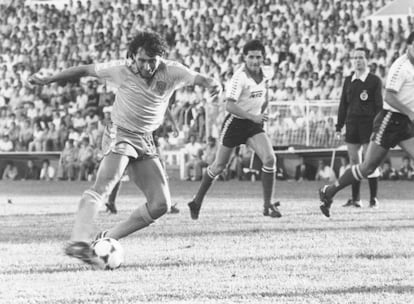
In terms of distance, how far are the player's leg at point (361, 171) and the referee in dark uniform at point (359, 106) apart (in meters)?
Answer: 2.02

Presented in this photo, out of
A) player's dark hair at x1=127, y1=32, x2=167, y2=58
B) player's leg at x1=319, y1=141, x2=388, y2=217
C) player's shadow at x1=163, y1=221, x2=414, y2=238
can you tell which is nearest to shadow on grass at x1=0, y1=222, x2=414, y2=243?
player's shadow at x1=163, y1=221, x2=414, y2=238

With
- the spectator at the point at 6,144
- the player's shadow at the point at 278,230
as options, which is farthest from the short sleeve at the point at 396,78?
the spectator at the point at 6,144

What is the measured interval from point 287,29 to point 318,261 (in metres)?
21.3

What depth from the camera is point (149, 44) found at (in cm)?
884

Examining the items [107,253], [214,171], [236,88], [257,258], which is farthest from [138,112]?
[214,171]

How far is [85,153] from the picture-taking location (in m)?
28.9

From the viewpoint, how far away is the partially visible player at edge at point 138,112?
901cm

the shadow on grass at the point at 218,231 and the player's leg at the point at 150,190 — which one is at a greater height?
the player's leg at the point at 150,190

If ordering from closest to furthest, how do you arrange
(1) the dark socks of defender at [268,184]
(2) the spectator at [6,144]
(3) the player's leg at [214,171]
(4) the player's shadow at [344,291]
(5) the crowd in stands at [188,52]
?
(4) the player's shadow at [344,291] → (3) the player's leg at [214,171] → (1) the dark socks of defender at [268,184] → (5) the crowd in stands at [188,52] → (2) the spectator at [6,144]

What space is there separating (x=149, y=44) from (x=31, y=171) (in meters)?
21.8

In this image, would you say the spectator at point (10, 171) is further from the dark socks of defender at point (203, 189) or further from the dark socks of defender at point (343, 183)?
the dark socks of defender at point (343, 183)

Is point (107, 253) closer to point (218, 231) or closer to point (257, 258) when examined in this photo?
point (257, 258)

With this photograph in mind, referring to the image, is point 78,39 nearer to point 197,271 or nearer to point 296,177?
point 296,177

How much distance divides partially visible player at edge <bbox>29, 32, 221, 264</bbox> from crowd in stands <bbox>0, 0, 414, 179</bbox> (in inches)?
586
